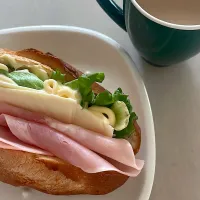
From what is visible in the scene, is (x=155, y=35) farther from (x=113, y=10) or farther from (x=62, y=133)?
(x=62, y=133)

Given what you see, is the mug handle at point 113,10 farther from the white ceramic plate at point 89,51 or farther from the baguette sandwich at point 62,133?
the baguette sandwich at point 62,133

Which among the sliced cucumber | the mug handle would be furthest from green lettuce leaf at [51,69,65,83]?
the mug handle

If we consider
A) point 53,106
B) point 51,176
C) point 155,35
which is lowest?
point 51,176

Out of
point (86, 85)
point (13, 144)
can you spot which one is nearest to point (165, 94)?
point (86, 85)

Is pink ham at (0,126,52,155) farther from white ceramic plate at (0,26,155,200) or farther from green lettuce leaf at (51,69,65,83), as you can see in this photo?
white ceramic plate at (0,26,155,200)

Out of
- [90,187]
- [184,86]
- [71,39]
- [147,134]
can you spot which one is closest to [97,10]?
[71,39]

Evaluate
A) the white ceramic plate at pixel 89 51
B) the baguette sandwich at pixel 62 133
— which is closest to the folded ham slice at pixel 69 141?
the baguette sandwich at pixel 62 133

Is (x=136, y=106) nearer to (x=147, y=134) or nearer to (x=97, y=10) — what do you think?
(x=147, y=134)
